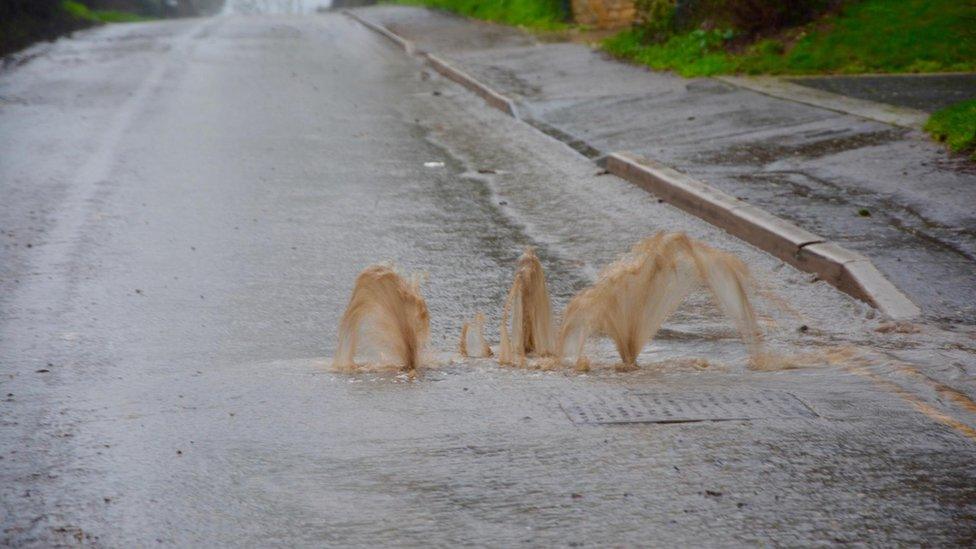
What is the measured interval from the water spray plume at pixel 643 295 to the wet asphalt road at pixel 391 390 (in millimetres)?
173

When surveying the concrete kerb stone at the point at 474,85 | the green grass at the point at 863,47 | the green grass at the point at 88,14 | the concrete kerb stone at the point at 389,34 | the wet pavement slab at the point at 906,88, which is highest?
the green grass at the point at 863,47

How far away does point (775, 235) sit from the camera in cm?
850

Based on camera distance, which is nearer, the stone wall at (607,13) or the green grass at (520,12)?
the stone wall at (607,13)

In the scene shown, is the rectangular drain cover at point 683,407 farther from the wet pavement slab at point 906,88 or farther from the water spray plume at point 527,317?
the wet pavement slab at point 906,88

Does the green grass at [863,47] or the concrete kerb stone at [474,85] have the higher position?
the green grass at [863,47]

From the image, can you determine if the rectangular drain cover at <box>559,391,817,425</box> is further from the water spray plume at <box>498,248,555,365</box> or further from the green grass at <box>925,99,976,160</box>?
the green grass at <box>925,99,976,160</box>

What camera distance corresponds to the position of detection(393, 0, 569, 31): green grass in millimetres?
25653

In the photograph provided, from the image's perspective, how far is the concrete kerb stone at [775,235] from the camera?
727 cm

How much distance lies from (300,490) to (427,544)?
2.22 ft

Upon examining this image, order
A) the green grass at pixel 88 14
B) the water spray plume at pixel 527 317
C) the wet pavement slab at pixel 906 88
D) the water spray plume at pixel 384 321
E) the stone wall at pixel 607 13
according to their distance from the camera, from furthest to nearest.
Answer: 1. the green grass at pixel 88 14
2. the stone wall at pixel 607 13
3. the wet pavement slab at pixel 906 88
4. the water spray plume at pixel 527 317
5. the water spray plume at pixel 384 321

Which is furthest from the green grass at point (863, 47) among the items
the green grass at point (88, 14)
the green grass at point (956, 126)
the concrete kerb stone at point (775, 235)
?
the green grass at point (88, 14)

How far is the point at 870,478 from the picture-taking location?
15.3 feet

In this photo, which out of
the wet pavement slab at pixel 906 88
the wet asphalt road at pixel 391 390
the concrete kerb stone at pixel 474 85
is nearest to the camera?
the wet asphalt road at pixel 391 390

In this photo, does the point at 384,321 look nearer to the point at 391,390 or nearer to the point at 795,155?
the point at 391,390
